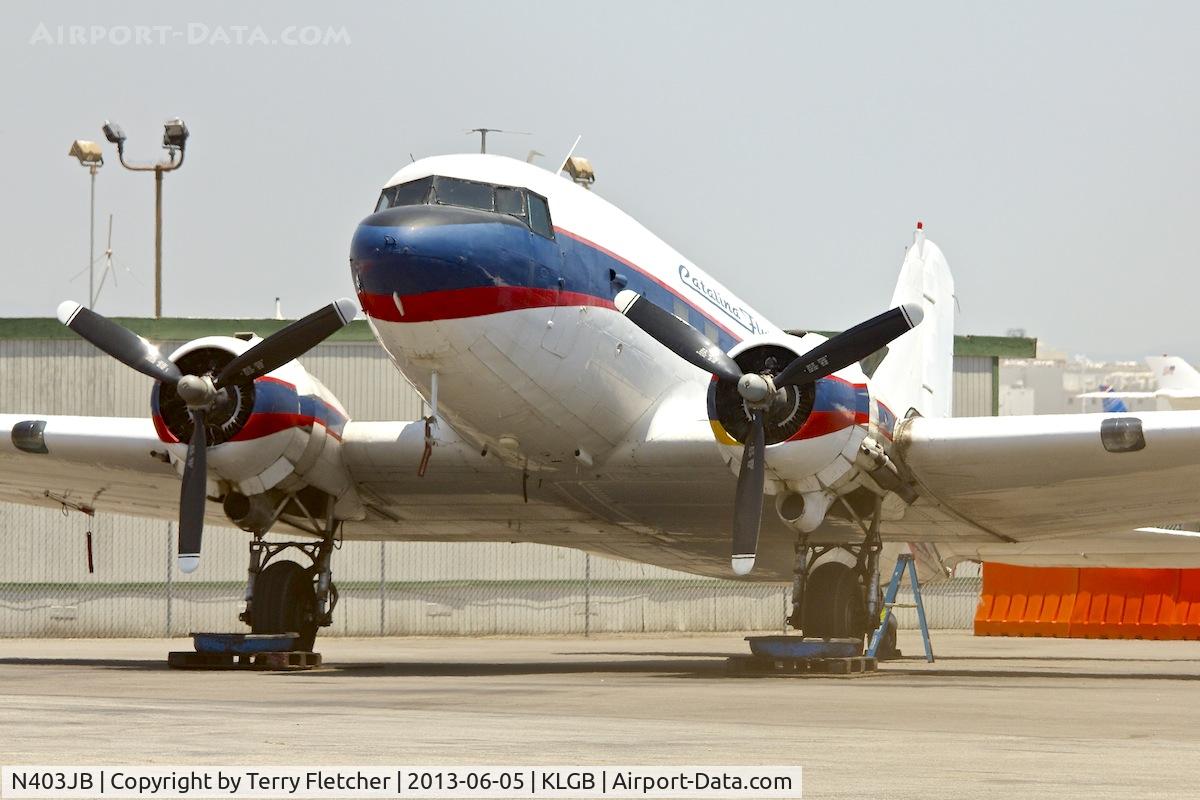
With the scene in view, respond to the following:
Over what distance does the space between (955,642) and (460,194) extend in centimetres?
1952

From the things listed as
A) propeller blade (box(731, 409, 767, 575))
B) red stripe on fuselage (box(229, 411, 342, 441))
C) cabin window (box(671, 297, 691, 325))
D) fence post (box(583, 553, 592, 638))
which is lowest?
fence post (box(583, 553, 592, 638))

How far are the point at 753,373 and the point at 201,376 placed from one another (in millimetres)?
6597

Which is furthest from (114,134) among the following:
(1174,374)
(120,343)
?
(1174,374)

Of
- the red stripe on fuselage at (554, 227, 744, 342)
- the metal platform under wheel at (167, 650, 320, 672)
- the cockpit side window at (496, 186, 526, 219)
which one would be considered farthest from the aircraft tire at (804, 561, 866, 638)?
the metal platform under wheel at (167, 650, 320, 672)

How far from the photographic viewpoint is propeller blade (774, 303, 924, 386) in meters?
18.8

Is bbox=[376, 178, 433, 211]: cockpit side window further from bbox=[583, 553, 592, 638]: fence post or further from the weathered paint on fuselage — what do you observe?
bbox=[583, 553, 592, 638]: fence post

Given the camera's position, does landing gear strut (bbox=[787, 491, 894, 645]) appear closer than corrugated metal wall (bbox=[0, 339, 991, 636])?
Yes

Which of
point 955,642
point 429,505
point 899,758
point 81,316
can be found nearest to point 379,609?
point 955,642

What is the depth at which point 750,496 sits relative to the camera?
62.3 feet

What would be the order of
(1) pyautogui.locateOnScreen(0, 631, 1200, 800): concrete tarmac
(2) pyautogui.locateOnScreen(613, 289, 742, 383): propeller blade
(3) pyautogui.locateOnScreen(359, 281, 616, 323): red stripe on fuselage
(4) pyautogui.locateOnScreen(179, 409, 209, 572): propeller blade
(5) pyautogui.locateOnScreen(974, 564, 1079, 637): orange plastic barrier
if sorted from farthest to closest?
(5) pyautogui.locateOnScreen(974, 564, 1079, 637): orange plastic barrier
(4) pyautogui.locateOnScreen(179, 409, 209, 572): propeller blade
(2) pyautogui.locateOnScreen(613, 289, 742, 383): propeller blade
(3) pyautogui.locateOnScreen(359, 281, 616, 323): red stripe on fuselage
(1) pyautogui.locateOnScreen(0, 631, 1200, 800): concrete tarmac

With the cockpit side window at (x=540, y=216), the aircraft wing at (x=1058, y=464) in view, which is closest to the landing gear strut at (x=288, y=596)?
the cockpit side window at (x=540, y=216)

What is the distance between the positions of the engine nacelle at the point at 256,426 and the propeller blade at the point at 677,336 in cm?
463

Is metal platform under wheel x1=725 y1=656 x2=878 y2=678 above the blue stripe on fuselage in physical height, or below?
below

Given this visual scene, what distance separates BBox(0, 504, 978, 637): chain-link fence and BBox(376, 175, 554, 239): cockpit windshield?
65.4ft
